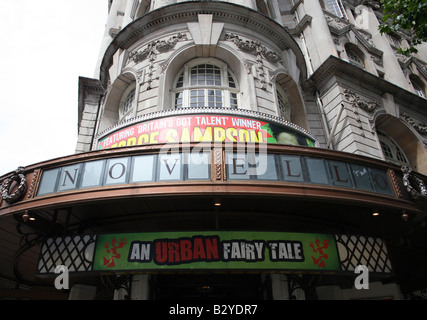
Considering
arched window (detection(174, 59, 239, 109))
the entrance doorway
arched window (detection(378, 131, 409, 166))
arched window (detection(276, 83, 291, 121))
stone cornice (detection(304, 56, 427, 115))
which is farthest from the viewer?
arched window (detection(378, 131, 409, 166))

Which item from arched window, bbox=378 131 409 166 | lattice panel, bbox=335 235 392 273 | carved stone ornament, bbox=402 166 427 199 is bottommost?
lattice panel, bbox=335 235 392 273

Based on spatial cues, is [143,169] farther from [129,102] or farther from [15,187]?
[129,102]

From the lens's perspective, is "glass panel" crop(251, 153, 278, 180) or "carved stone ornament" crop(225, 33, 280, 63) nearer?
"glass panel" crop(251, 153, 278, 180)

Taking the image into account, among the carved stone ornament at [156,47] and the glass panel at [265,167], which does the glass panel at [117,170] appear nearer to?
the glass panel at [265,167]

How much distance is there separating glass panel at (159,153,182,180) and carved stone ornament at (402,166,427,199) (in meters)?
6.38

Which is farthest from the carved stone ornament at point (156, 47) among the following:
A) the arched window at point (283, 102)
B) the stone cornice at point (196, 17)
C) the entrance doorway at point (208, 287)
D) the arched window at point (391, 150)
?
the arched window at point (391, 150)

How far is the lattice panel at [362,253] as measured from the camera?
7598 millimetres

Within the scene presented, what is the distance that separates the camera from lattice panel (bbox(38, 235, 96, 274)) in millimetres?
7180

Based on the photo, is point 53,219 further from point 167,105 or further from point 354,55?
point 354,55

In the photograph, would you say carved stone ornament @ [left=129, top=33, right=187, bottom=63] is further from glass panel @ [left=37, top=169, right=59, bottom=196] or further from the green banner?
the green banner

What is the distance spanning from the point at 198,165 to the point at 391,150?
15.9 metres

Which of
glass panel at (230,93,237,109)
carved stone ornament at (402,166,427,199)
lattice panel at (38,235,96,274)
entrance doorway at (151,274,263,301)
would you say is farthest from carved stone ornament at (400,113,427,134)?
lattice panel at (38,235,96,274)

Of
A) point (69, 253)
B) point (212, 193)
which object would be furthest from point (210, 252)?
point (69, 253)

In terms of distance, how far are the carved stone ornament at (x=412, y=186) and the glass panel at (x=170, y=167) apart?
20.9 feet
